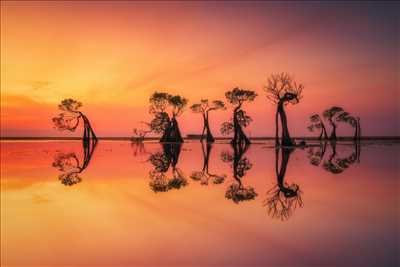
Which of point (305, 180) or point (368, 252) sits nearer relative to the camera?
point (368, 252)

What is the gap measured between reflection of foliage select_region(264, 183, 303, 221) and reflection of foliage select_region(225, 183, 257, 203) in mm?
507

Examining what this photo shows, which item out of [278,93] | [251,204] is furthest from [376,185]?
[278,93]

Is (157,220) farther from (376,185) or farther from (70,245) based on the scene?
(376,185)

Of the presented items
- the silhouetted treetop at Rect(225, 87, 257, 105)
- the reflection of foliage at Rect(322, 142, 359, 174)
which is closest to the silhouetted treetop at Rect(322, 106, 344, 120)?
the silhouetted treetop at Rect(225, 87, 257, 105)

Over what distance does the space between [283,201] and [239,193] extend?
1.72 meters

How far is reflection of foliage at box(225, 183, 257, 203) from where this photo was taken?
1014cm

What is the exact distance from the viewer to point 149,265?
5.16m

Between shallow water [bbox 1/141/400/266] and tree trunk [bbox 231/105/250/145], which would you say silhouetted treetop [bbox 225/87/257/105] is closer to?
tree trunk [bbox 231/105/250/145]

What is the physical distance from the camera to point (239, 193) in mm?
11008

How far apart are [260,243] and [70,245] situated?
2.97 metres

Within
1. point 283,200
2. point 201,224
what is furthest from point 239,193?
point 201,224

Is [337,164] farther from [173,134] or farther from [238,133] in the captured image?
[173,134]

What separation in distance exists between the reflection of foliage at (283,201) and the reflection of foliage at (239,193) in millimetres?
507

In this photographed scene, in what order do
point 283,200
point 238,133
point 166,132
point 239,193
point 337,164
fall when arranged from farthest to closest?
point 166,132
point 238,133
point 337,164
point 239,193
point 283,200
